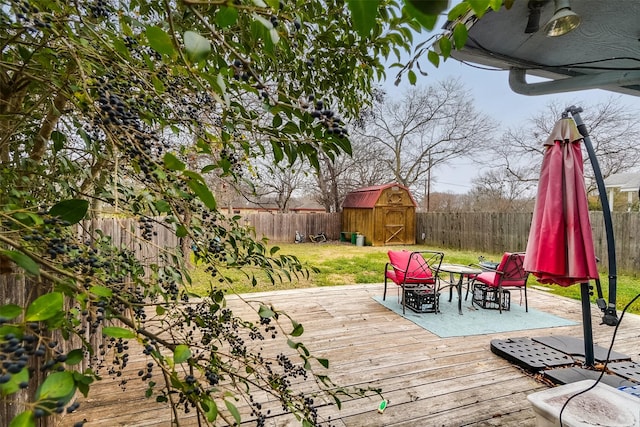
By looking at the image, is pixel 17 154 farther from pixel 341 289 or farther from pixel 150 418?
pixel 341 289

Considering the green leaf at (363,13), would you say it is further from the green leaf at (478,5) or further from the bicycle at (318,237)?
the bicycle at (318,237)

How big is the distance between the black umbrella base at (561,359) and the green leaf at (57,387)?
3089mm

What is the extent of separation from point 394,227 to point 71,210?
13.0 meters

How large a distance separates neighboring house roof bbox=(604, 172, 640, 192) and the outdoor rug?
12.7 meters

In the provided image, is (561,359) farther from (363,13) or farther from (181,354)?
(363,13)

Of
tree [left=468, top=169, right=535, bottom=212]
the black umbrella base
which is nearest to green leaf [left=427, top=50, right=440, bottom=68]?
the black umbrella base

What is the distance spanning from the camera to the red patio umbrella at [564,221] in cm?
221

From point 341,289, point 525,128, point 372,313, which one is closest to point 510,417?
point 372,313

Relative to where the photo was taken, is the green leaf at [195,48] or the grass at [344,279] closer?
the green leaf at [195,48]

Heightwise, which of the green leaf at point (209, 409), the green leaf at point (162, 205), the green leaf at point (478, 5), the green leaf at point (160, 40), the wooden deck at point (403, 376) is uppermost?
the green leaf at point (478, 5)

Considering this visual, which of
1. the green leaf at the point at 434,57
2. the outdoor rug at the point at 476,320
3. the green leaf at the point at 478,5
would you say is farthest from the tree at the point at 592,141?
the green leaf at the point at 478,5

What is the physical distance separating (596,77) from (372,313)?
323 cm

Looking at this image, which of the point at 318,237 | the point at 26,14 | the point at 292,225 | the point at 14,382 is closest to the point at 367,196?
the point at 318,237

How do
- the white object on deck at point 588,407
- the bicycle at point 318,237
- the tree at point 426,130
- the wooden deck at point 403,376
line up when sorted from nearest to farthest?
the white object on deck at point 588,407, the wooden deck at point 403,376, the bicycle at point 318,237, the tree at point 426,130
